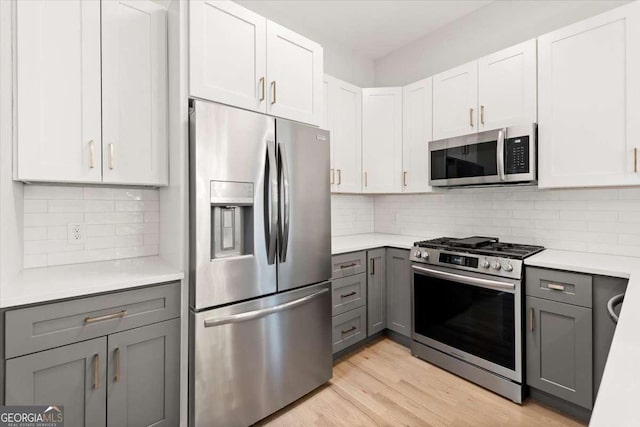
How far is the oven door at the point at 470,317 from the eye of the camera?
6.91 feet

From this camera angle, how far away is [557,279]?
1947mm

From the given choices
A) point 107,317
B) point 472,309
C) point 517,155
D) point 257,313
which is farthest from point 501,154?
point 107,317

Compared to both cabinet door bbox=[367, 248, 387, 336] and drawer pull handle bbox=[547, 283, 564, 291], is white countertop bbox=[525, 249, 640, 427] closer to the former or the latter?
drawer pull handle bbox=[547, 283, 564, 291]

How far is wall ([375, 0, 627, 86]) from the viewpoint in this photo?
2491mm

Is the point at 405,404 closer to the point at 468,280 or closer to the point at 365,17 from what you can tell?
the point at 468,280

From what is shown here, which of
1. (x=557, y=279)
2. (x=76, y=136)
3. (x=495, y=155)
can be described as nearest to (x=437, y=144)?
(x=495, y=155)

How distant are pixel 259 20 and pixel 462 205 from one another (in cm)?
237

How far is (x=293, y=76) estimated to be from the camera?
223 cm

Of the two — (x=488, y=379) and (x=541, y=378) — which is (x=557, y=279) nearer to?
(x=541, y=378)

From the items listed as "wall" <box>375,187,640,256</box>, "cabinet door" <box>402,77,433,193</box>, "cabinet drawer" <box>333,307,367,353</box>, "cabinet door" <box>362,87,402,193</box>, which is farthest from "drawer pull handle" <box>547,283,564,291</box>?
"cabinet door" <box>362,87,402,193</box>

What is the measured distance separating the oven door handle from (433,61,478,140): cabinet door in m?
1.21

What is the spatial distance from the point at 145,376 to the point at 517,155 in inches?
109

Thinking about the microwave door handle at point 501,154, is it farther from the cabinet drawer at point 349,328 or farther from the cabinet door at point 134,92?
the cabinet door at point 134,92

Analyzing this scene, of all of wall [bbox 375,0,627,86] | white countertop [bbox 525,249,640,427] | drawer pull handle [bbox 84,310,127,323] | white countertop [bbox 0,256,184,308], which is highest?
wall [bbox 375,0,627,86]
